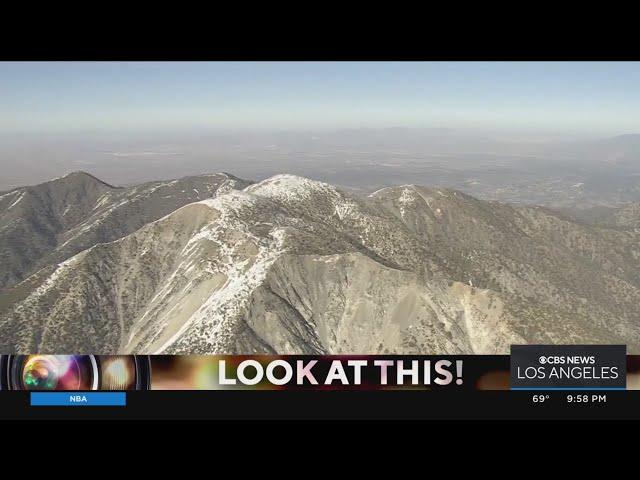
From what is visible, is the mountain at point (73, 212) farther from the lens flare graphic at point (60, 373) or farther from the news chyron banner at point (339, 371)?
the news chyron banner at point (339, 371)

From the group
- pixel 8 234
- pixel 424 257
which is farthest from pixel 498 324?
pixel 8 234

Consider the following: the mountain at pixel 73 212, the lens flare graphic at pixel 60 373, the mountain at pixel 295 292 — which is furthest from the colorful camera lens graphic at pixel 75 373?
the mountain at pixel 73 212

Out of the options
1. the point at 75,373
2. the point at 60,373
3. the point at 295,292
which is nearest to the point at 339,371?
the point at 75,373

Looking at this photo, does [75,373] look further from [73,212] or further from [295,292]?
[73,212]

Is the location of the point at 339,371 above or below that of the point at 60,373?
below

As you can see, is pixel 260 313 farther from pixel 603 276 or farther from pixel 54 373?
pixel 603 276

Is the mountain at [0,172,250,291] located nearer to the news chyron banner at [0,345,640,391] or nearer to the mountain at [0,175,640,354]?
the mountain at [0,175,640,354]
